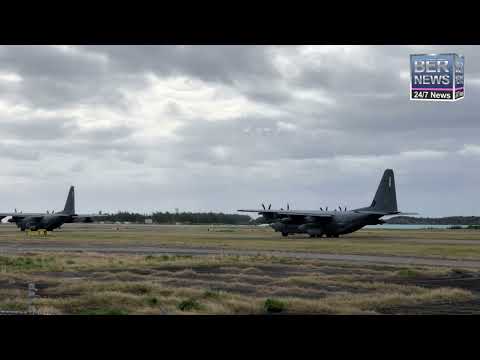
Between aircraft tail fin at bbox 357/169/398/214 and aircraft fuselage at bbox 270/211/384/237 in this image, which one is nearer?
aircraft fuselage at bbox 270/211/384/237

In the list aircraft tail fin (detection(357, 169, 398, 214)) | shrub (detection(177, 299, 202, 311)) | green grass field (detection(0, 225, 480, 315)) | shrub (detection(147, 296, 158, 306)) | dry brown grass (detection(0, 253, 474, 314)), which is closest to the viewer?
shrub (detection(177, 299, 202, 311))

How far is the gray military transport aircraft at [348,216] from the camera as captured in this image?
63.6 metres

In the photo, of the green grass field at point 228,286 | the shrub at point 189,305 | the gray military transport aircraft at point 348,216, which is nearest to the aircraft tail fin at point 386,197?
the gray military transport aircraft at point 348,216

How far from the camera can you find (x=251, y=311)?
56.7 feet

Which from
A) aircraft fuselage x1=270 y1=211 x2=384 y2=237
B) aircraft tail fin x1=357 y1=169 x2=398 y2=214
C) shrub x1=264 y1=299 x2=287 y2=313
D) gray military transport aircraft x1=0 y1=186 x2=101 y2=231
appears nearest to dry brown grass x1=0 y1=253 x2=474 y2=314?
shrub x1=264 y1=299 x2=287 y2=313

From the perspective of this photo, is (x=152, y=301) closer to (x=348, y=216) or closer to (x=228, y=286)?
(x=228, y=286)

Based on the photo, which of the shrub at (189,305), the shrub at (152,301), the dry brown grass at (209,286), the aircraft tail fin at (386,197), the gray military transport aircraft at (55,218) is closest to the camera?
the shrub at (189,305)

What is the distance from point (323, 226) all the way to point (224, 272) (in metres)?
39.7

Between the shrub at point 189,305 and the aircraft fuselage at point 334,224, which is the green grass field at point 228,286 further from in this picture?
the aircraft fuselage at point 334,224

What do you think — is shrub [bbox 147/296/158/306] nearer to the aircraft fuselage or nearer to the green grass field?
the green grass field

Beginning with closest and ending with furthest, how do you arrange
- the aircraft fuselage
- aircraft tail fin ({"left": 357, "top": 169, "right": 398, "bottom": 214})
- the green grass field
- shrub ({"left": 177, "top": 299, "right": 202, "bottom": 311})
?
shrub ({"left": 177, "top": 299, "right": 202, "bottom": 311}) < the green grass field < the aircraft fuselage < aircraft tail fin ({"left": 357, "top": 169, "right": 398, "bottom": 214})

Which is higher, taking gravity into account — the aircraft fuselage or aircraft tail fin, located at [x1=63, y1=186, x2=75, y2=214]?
aircraft tail fin, located at [x1=63, y1=186, x2=75, y2=214]

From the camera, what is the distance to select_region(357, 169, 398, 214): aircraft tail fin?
2534 inches

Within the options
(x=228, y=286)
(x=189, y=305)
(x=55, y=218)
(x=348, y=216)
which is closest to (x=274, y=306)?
(x=189, y=305)
